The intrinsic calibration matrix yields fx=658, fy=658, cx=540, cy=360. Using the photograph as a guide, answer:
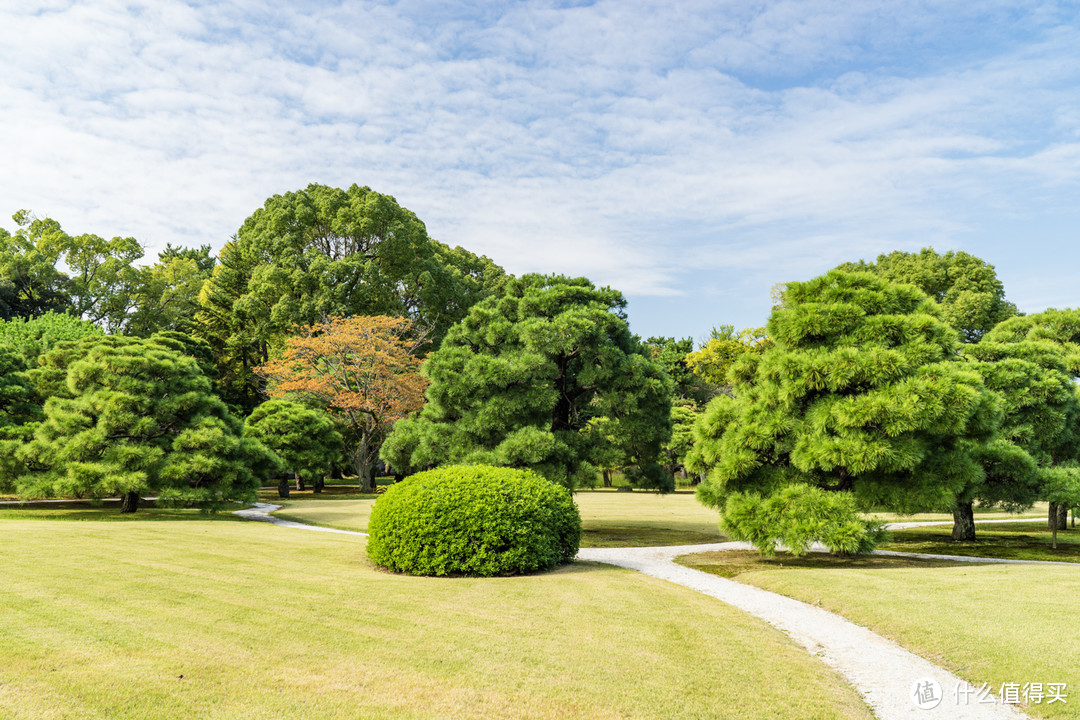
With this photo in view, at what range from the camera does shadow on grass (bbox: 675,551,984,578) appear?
11.8 m

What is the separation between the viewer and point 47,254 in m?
46.4

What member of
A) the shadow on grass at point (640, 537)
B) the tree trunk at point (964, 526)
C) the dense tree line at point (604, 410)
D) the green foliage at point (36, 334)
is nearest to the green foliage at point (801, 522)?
the dense tree line at point (604, 410)

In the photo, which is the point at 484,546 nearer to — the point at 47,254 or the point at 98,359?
the point at 98,359

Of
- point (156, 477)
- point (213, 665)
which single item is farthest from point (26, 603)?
point (156, 477)

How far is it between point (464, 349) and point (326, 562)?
7158 mm

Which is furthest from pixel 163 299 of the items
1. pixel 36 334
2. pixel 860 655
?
pixel 860 655

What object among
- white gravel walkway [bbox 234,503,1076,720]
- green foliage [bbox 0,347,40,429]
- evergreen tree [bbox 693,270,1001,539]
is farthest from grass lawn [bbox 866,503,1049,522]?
green foliage [bbox 0,347,40,429]

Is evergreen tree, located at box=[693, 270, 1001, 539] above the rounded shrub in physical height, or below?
above

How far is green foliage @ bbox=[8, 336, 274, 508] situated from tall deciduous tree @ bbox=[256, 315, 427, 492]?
1195 cm

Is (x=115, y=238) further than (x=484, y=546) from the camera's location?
Yes

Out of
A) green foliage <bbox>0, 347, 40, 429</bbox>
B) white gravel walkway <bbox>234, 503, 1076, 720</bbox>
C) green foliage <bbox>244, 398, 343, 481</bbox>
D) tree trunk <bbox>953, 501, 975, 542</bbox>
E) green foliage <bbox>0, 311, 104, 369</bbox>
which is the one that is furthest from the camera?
green foliage <bbox>244, 398, 343, 481</bbox>

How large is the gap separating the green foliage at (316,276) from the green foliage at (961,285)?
2995 centimetres

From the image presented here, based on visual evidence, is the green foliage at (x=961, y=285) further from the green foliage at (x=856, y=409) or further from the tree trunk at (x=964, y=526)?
the green foliage at (x=856, y=409)

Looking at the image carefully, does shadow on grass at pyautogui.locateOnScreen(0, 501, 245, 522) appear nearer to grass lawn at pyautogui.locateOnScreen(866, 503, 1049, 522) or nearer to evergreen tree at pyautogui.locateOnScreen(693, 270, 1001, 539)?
evergreen tree at pyautogui.locateOnScreen(693, 270, 1001, 539)
